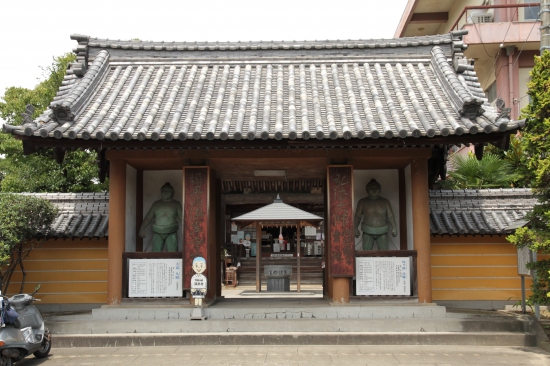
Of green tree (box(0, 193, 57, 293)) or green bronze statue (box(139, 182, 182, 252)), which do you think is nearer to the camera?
green tree (box(0, 193, 57, 293))

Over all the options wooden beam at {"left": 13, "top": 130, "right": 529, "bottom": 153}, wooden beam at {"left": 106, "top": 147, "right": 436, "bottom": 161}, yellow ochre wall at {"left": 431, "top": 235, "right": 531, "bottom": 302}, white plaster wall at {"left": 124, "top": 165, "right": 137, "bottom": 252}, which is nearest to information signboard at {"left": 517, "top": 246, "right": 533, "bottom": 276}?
yellow ochre wall at {"left": 431, "top": 235, "right": 531, "bottom": 302}

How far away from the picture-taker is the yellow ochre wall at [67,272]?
1337 centimetres

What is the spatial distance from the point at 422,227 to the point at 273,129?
12.0 feet

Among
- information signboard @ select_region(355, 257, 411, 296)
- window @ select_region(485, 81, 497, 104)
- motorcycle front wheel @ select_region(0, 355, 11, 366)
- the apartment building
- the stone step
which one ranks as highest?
the apartment building

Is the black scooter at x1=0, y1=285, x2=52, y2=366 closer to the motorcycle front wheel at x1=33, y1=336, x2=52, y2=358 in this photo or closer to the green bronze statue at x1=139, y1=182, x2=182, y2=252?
the motorcycle front wheel at x1=33, y1=336, x2=52, y2=358

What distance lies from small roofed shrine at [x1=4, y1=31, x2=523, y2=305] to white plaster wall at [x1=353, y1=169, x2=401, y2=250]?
0.03 metres

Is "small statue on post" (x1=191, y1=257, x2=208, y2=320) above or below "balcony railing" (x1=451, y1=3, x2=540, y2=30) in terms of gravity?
below

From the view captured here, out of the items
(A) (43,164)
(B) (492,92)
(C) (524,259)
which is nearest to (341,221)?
(C) (524,259)

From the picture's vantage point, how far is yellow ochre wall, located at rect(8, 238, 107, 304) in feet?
43.9

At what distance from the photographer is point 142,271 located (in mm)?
11930

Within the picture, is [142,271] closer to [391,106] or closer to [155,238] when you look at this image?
[155,238]

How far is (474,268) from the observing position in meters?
13.5

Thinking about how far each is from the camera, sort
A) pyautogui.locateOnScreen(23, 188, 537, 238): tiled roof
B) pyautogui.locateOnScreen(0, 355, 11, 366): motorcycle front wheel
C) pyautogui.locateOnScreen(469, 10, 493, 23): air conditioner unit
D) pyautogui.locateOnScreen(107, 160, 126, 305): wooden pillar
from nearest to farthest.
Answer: pyautogui.locateOnScreen(0, 355, 11, 366): motorcycle front wheel
pyautogui.locateOnScreen(107, 160, 126, 305): wooden pillar
pyautogui.locateOnScreen(23, 188, 537, 238): tiled roof
pyautogui.locateOnScreen(469, 10, 493, 23): air conditioner unit

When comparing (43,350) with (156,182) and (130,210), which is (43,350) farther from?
(156,182)
